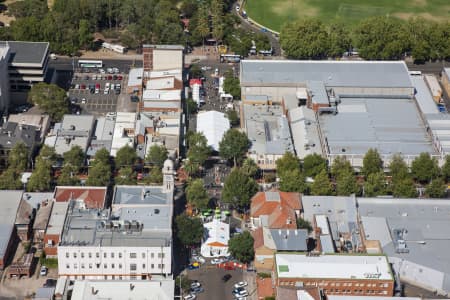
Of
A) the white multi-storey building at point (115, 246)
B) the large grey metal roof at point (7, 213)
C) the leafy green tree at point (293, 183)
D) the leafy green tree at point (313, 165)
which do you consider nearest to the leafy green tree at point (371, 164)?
the leafy green tree at point (313, 165)

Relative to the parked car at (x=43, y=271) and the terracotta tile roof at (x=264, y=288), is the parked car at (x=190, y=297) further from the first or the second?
the parked car at (x=43, y=271)

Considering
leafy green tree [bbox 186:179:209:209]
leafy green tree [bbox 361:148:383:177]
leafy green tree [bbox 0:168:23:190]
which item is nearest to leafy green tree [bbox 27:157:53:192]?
leafy green tree [bbox 0:168:23:190]

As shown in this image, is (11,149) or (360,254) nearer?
(360,254)

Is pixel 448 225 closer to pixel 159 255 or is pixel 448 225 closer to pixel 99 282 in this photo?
pixel 159 255

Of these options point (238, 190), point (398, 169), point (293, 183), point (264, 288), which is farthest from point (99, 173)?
point (398, 169)

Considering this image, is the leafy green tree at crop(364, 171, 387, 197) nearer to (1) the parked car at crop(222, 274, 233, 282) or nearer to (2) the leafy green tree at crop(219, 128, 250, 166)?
(2) the leafy green tree at crop(219, 128, 250, 166)

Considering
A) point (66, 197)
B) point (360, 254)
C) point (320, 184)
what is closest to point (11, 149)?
point (66, 197)
